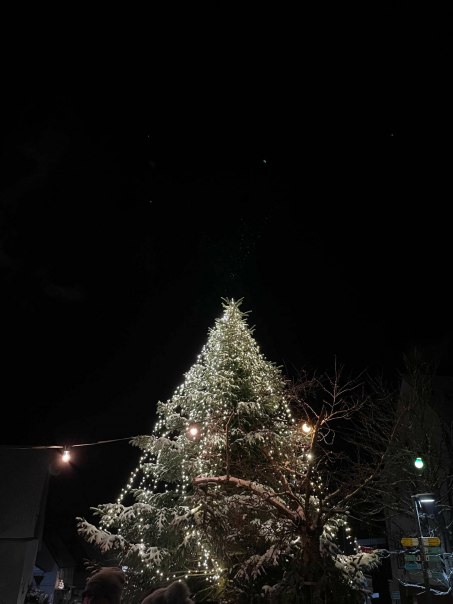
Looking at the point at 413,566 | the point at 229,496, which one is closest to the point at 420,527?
the point at 413,566

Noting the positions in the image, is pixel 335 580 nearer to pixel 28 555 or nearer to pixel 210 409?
pixel 210 409

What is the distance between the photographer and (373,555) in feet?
39.5

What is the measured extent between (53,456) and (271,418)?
22.9 metres

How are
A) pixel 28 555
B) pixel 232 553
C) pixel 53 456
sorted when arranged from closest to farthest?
1. pixel 232 553
2. pixel 28 555
3. pixel 53 456

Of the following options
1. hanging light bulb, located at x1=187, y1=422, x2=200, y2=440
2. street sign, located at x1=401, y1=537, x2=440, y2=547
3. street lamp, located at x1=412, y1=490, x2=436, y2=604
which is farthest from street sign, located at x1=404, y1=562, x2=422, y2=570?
hanging light bulb, located at x1=187, y1=422, x2=200, y2=440

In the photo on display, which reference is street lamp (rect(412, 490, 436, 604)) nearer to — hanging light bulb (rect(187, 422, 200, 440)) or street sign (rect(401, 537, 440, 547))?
street sign (rect(401, 537, 440, 547))

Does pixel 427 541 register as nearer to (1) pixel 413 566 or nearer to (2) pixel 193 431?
→ (1) pixel 413 566

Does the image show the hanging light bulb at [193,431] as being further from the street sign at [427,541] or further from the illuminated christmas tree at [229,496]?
the street sign at [427,541]

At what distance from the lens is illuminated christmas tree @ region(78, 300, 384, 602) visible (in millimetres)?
10570

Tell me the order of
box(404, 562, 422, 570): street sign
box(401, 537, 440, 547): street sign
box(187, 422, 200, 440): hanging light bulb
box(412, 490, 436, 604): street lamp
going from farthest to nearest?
box(187, 422, 200, 440): hanging light bulb
box(404, 562, 422, 570): street sign
box(401, 537, 440, 547): street sign
box(412, 490, 436, 604): street lamp

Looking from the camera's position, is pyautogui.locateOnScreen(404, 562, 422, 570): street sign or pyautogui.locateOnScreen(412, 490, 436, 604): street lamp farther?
pyautogui.locateOnScreen(404, 562, 422, 570): street sign

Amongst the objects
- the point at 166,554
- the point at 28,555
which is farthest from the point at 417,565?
the point at 28,555

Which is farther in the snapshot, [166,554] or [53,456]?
[53,456]

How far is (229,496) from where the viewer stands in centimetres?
1271
